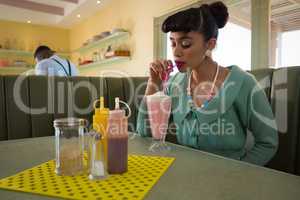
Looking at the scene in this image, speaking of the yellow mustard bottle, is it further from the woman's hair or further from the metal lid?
the woman's hair

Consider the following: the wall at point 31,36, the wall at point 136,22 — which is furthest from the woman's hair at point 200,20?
the wall at point 31,36

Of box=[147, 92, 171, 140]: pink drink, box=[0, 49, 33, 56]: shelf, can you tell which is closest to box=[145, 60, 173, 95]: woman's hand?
box=[147, 92, 171, 140]: pink drink

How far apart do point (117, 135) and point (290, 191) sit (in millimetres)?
411

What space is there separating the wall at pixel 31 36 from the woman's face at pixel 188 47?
5644 mm

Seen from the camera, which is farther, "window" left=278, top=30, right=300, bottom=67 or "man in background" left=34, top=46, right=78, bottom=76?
"man in background" left=34, top=46, right=78, bottom=76

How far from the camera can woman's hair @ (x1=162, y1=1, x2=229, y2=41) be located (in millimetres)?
1078

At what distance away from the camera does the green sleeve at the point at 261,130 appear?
1019mm

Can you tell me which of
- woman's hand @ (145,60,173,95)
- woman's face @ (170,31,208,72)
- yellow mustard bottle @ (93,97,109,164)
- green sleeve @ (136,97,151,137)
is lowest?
green sleeve @ (136,97,151,137)

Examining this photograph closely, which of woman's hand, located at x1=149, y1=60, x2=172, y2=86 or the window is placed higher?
the window

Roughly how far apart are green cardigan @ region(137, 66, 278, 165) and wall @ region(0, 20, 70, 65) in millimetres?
5772

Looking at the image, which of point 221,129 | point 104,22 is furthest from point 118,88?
point 104,22

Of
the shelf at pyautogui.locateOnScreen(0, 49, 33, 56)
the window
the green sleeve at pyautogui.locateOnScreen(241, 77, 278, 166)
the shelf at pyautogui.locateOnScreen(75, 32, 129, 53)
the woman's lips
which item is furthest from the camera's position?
the shelf at pyautogui.locateOnScreen(0, 49, 33, 56)

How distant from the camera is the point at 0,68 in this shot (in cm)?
559

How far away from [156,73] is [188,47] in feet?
0.61
